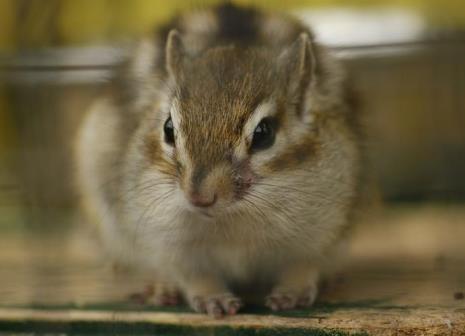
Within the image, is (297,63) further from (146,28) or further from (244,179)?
(146,28)

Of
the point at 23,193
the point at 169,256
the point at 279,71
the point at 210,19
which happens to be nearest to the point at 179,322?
the point at 169,256

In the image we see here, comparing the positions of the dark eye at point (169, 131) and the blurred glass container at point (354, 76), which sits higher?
the blurred glass container at point (354, 76)

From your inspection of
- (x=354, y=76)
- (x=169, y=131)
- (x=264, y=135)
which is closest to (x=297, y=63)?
(x=264, y=135)

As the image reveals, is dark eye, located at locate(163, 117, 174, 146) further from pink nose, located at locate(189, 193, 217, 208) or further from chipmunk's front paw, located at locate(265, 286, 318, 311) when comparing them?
chipmunk's front paw, located at locate(265, 286, 318, 311)

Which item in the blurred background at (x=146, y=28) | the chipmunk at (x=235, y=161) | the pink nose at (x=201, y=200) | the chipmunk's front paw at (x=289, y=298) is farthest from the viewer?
the blurred background at (x=146, y=28)

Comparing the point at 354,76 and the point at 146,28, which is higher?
the point at 146,28

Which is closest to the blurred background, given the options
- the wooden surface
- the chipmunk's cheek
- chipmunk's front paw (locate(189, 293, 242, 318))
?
the wooden surface

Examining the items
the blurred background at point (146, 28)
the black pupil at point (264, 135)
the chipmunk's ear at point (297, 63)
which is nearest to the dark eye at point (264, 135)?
the black pupil at point (264, 135)

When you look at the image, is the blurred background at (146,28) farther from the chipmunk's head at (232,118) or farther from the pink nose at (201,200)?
the pink nose at (201,200)
